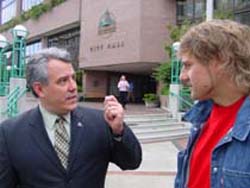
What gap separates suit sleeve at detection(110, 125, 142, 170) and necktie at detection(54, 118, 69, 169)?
238 millimetres

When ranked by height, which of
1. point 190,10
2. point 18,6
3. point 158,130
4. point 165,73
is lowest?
point 158,130

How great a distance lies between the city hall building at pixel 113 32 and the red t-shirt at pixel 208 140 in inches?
824

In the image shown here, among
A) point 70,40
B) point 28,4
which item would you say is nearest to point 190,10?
point 70,40

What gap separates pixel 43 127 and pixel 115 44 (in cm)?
2483

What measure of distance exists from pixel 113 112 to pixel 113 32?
25.4 meters

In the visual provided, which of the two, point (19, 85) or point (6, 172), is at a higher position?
point (19, 85)

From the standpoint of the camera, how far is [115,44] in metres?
27.0

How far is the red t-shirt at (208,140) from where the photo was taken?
1824mm

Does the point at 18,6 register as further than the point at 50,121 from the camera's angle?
Yes

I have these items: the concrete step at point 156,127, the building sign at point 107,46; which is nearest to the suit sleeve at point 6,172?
the concrete step at point 156,127

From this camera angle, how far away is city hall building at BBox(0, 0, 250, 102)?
24656mm

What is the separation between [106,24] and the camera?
2817 cm

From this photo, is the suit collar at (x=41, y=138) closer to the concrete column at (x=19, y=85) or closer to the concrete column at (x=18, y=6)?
the concrete column at (x=19, y=85)

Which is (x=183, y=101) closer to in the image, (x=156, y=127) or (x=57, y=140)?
(x=156, y=127)
